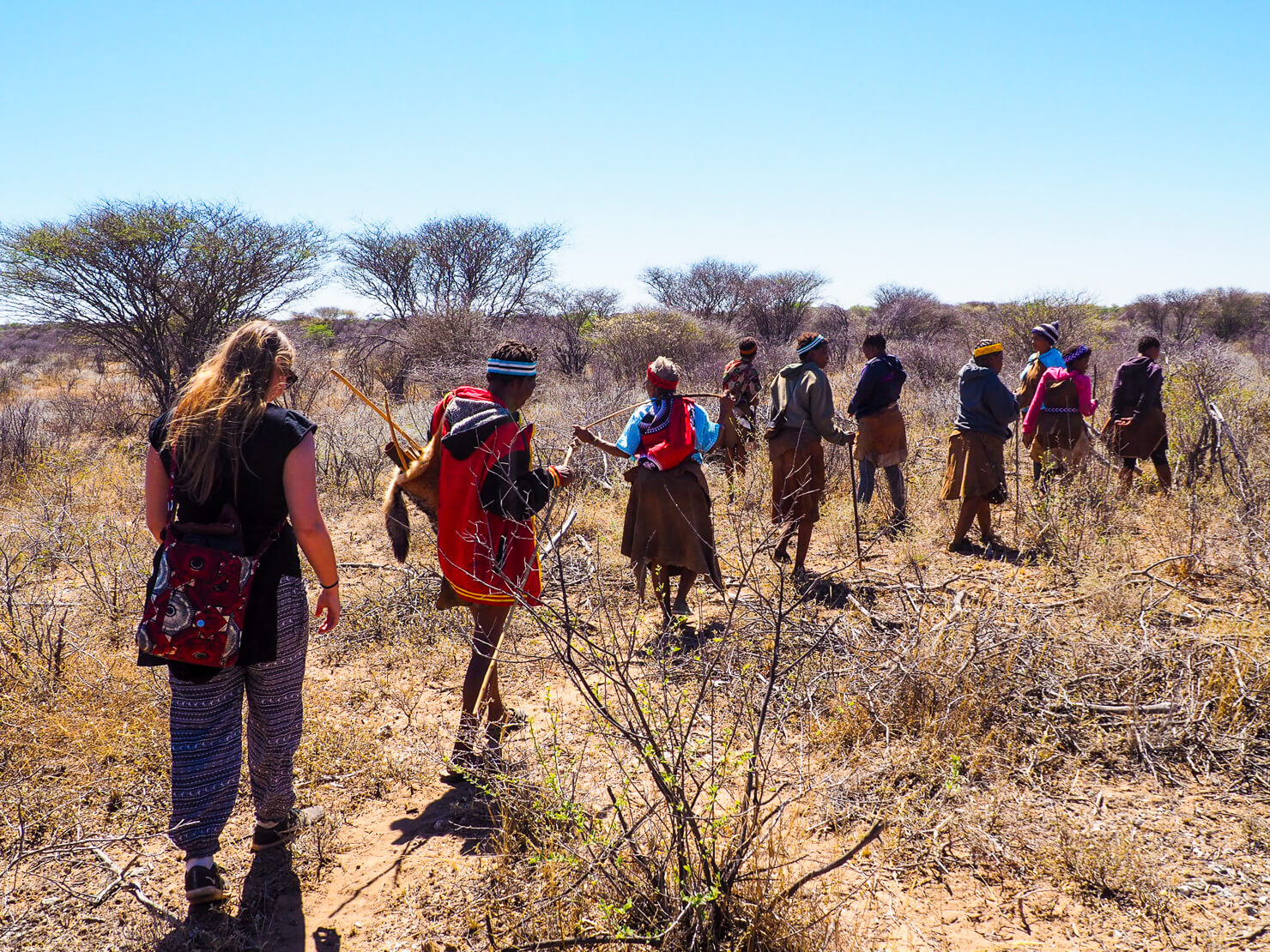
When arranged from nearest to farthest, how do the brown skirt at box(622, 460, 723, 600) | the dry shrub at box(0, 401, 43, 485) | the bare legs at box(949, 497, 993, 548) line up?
the brown skirt at box(622, 460, 723, 600) → the bare legs at box(949, 497, 993, 548) → the dry shrub at box(0, 401, 43, 485)

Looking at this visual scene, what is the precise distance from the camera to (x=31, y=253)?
10.2 metres

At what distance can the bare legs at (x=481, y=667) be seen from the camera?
2.90 m

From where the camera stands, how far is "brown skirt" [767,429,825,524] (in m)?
5.19

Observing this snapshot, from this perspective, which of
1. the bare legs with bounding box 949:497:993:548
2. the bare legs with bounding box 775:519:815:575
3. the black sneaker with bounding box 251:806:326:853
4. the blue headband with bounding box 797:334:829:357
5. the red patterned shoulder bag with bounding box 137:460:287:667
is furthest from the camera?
the bare legs with bounding box 949:497:993:548

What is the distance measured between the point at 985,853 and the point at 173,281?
473 inches

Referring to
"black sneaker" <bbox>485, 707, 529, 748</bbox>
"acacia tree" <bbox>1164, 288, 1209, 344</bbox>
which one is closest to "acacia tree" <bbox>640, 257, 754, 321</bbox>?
"acacia tree" <bbox>1164, 288, 1209, 344</bbox>

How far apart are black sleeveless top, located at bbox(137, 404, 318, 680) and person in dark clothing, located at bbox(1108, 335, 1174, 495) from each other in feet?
21.8

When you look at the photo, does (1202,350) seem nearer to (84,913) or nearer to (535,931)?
(535,931)

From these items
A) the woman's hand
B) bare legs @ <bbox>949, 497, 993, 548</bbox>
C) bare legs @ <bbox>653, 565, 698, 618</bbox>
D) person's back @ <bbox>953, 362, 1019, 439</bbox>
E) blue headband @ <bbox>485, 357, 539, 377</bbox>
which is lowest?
bare legs @ <bbox>653, 565, 698, 618</bbox>

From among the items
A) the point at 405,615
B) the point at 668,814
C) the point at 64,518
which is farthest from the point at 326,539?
the point at 64,518

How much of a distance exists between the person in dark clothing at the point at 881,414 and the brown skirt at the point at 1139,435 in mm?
2104

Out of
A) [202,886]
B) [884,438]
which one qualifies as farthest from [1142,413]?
[202,886]

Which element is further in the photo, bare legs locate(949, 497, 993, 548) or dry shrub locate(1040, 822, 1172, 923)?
bare legs locate(949, 497, 993, 548)

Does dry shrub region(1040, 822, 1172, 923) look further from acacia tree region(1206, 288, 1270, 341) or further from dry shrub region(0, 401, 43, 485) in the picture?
acacia tree region(1206, 288, 1270, 341)
